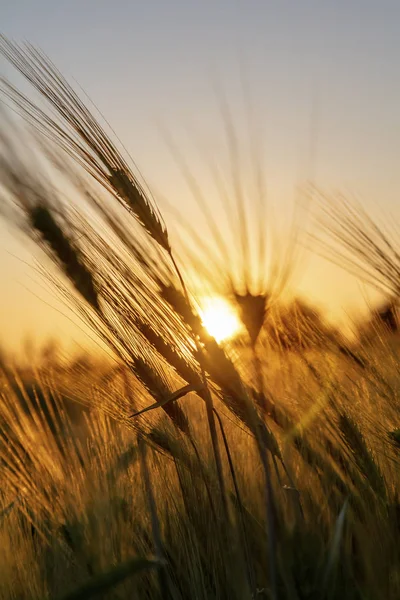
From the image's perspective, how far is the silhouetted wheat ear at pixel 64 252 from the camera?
1030mm

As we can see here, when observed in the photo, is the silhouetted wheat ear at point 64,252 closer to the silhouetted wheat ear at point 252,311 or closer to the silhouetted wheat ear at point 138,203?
the silhouetted wheat ear at point 138,203

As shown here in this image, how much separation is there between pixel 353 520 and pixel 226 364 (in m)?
0.42

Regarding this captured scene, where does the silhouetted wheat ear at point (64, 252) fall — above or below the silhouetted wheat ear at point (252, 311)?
above

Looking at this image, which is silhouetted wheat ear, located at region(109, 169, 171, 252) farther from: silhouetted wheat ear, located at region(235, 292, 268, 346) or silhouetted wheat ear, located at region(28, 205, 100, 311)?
silhouetted wheat ear, located at region(235, 292, 268, 346)

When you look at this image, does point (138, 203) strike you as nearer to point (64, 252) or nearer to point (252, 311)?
point (64, 252)

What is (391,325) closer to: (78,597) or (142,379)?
(142,379)

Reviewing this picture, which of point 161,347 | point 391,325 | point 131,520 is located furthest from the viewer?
point 391,325

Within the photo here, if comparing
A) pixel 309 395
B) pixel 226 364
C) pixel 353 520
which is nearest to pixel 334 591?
pixel 353 520

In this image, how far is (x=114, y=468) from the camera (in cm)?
147

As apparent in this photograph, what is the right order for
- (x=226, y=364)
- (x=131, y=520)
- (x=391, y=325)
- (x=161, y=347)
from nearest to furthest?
(x=226, y=364) < (x=161, y=347) < (x=131, y=520) < (x=391, y=325)

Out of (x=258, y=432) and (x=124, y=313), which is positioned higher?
(x=124, y=313)

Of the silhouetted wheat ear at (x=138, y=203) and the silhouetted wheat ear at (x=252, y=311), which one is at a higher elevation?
the silhouetted wheat ear at (x=138, y=203)

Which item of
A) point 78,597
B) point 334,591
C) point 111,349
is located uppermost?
point 111,349

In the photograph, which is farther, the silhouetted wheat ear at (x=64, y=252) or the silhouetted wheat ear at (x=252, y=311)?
the silhouetted wheat ear at (x=252, y=311)
